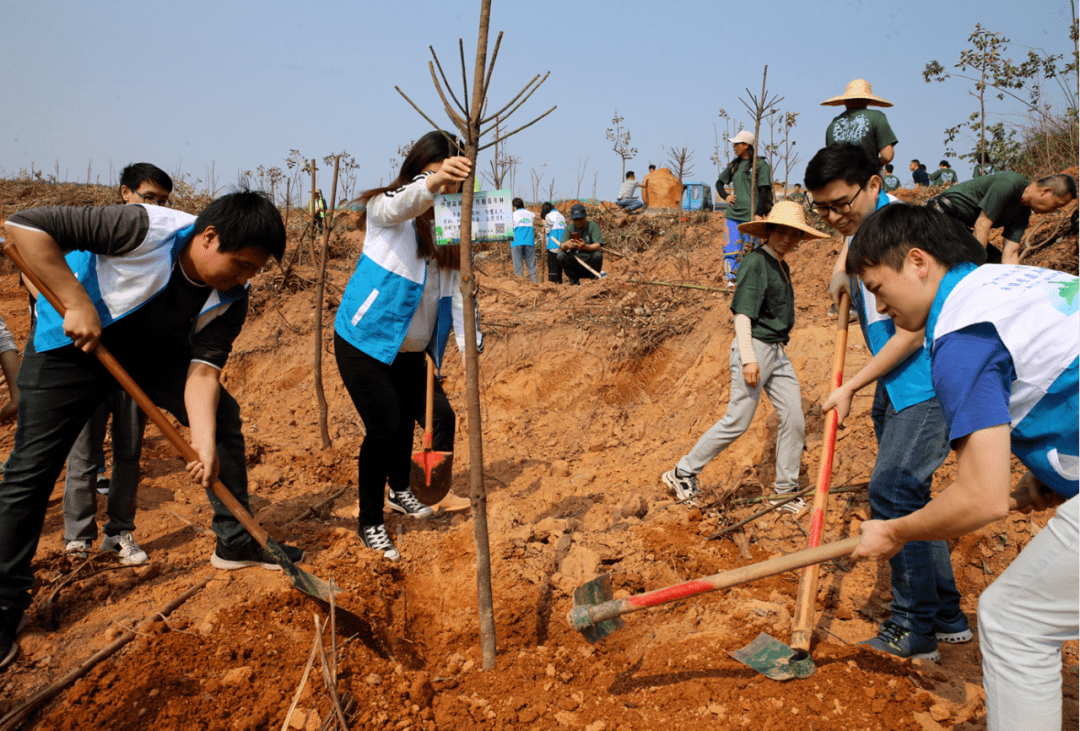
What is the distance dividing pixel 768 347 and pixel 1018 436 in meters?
2.25

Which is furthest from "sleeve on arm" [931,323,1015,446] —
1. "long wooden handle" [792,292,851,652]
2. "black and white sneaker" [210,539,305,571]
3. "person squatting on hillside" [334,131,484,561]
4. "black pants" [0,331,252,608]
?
"black pants" [0,331,252,608]

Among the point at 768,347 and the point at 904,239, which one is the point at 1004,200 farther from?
the point at 904,239

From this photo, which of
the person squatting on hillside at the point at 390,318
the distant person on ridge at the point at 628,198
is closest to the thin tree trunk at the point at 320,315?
the person squatting on hillside at the point at 390,318

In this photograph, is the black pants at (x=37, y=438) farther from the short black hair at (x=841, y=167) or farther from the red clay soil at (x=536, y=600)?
the short black hair at (x=841, y=167)

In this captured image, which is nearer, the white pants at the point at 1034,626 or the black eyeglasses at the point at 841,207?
the white pants at the point at 1034,626

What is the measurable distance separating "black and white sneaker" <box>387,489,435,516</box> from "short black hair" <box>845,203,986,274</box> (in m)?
2.85

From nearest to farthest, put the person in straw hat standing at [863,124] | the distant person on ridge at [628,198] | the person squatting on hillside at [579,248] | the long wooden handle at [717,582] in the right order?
the long wooden handle at [717,582], the person in straw hat standing at [863,124], the person squatting on hillside at [579,248], the distant person on ridge at [628,198]

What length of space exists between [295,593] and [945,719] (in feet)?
8.27

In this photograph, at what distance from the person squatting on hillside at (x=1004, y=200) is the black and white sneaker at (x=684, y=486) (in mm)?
2487

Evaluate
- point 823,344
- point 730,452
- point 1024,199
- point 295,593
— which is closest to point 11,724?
point 295,593

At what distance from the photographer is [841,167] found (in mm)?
2809

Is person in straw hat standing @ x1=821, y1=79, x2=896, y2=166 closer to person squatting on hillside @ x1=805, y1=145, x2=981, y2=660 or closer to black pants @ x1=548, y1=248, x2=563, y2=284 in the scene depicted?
person squatting on hillside @ x1=805, y1=145, x2=981, y2=660

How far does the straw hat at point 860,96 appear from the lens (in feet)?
16.2

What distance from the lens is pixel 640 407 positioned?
612cm
